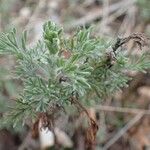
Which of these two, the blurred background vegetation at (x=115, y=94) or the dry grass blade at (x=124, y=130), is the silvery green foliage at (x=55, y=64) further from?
the dry grass blade at (x=124, y=130)

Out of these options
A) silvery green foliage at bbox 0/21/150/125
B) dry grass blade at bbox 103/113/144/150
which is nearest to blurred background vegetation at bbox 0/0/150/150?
dry grass blade at bbox 103/113/144/150

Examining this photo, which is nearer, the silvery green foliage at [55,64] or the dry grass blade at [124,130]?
the silvery green foliage at [55,64]

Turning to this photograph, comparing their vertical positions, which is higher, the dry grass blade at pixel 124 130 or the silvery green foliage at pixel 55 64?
the silvery green foliage at pixel 55 64

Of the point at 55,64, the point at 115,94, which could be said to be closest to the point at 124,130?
the point at 115,94

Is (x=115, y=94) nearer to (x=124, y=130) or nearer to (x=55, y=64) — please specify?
(x=124, y=130)

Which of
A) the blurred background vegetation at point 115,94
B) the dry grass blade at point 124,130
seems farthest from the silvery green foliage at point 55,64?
the dry grass blade at point 124,130

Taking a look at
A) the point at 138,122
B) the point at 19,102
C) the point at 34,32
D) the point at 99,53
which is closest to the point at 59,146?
the point at 138,122
